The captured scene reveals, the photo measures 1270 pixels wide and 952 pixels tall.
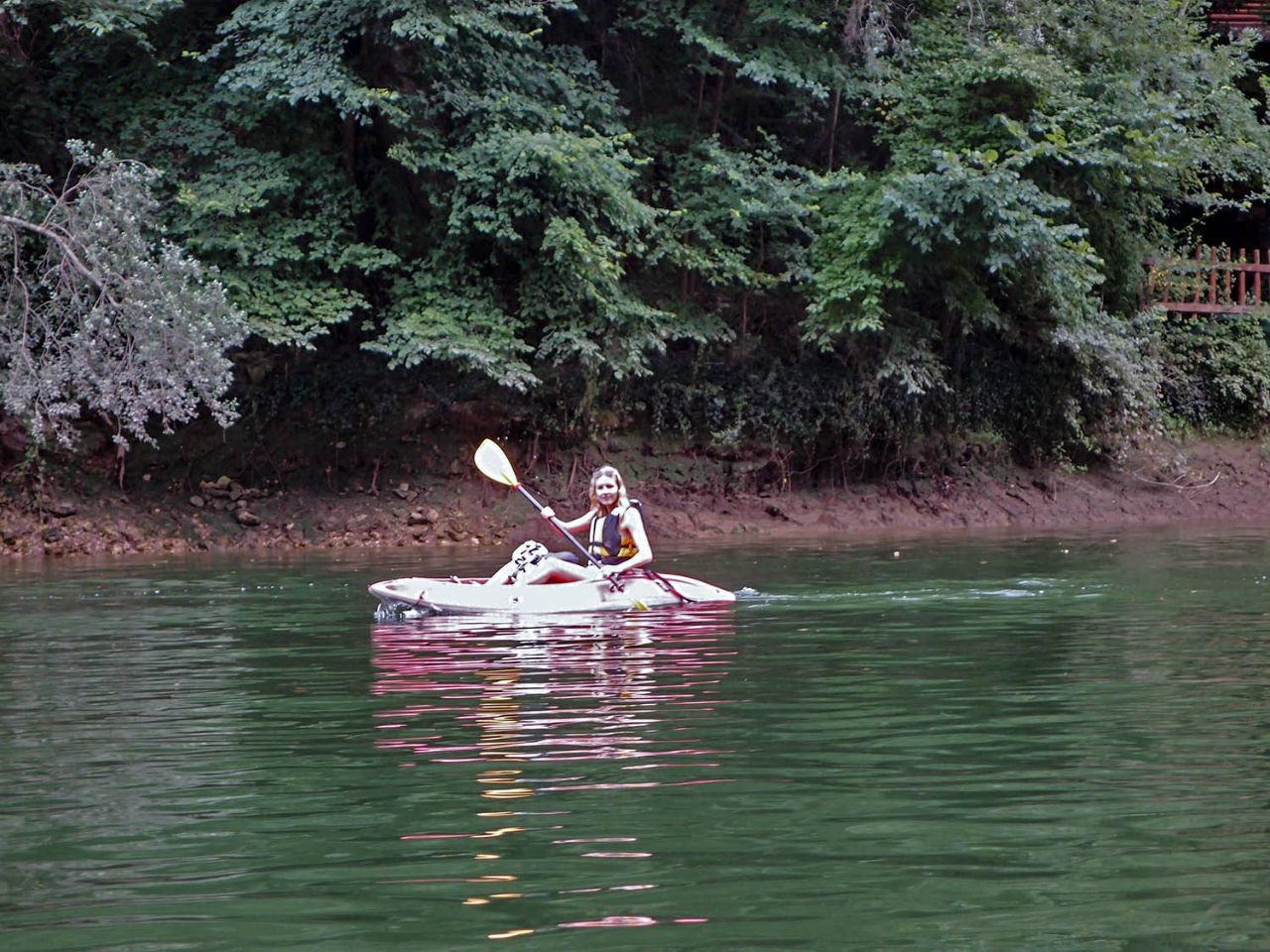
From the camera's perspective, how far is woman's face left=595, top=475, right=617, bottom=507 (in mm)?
13266

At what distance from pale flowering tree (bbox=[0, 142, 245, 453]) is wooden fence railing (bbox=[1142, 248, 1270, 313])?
559 inches

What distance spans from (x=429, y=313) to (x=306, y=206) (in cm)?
227

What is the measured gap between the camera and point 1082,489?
24.3 meters

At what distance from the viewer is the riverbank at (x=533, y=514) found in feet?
68.4

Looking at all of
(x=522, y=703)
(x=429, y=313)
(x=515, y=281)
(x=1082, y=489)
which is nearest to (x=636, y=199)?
→ (x=515, y=281)

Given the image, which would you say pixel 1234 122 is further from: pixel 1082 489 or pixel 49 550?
pixel 49 550

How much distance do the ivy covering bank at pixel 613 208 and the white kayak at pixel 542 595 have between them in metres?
7.21

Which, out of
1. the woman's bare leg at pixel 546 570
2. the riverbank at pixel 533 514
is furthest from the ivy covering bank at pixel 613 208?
the woman's bare leg at pixel 546 570

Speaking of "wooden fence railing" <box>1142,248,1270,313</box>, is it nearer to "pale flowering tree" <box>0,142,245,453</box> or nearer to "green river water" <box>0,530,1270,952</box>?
"pale flowering tree" <box>0,142,245,453</box>

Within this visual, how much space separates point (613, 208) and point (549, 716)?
550 inches

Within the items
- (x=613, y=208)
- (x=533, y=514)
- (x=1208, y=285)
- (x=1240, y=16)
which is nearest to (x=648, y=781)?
(x=613, y=208)

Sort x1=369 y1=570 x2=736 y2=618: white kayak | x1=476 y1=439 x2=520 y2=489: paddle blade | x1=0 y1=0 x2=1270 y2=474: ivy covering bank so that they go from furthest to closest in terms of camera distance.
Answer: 1. x1=0 y1=0 x2=1270 y2=474: ivy covering bank
2. x1=476 y1=439 x2=520 y2=489: paddle blade
3. x1=369 y1=570 x2=736 y2=618: white kayak

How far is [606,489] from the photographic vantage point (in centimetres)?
1327

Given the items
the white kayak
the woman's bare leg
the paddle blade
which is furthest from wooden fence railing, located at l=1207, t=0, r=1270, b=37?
the woman's bare leg
